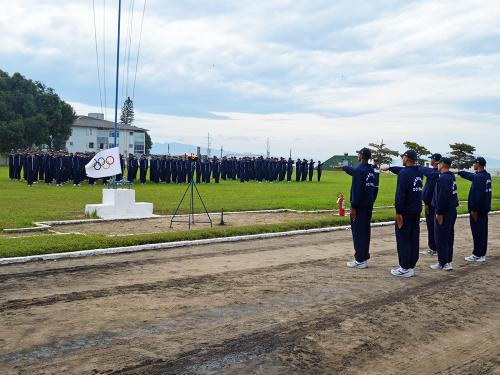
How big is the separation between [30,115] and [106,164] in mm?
52632

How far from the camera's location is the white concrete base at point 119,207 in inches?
634

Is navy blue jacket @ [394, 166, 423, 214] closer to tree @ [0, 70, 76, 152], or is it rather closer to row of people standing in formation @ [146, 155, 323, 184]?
row of people standing in formation @ [146, 155, 323, 184]

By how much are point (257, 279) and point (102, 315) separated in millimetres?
2776

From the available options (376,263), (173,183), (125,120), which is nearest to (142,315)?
(376,263)

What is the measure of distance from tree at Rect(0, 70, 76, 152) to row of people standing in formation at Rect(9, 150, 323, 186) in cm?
2720

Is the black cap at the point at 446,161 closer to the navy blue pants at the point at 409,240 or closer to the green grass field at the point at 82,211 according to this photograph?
the navy blue pants at the point at 409,240

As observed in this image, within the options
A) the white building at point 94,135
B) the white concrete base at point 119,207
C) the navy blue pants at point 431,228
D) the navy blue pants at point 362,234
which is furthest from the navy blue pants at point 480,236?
the white building at point 94,135

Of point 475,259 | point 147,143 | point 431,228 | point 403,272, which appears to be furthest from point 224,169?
point 147,143

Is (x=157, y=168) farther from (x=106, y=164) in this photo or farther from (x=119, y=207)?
(x=119, y=207)

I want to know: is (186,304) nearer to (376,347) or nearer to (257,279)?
(257,279)

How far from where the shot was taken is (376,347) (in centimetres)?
568

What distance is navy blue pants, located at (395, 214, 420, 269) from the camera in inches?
363

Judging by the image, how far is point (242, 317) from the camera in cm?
653

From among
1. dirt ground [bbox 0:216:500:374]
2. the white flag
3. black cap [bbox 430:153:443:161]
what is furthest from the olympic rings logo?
black cap [bbox 430:153:443:161]
